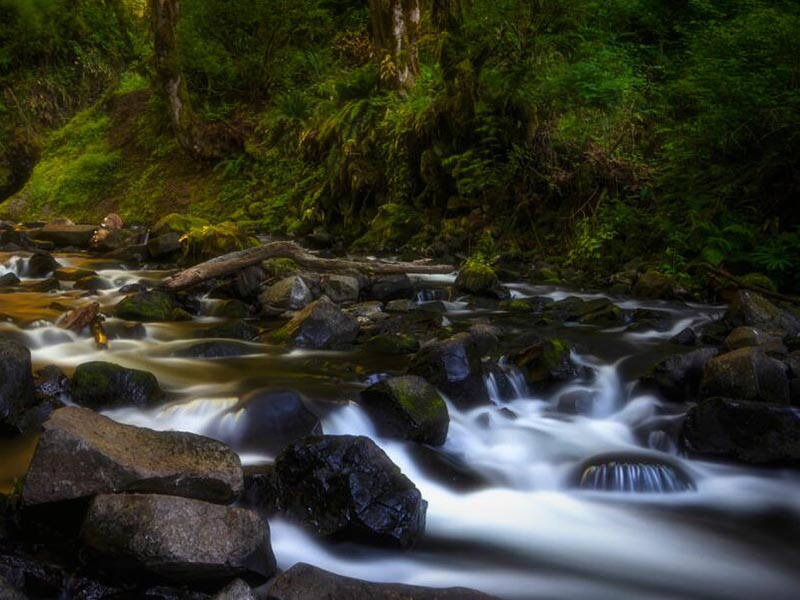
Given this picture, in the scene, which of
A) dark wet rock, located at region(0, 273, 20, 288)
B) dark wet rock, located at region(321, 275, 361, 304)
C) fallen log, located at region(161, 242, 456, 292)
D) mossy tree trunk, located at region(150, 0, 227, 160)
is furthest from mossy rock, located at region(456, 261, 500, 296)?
mossy tree trunk, located at region(150, 0, 227, 160)

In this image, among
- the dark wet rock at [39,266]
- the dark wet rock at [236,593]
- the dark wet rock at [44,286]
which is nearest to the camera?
the dark wet rock at [236,593]

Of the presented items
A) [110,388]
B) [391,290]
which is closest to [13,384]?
[110,388]

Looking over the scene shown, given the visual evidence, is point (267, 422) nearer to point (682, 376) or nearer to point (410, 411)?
point (410, 411)

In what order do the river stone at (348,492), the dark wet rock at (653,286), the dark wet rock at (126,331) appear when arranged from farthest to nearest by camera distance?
the dark wet rock at (653,286)
the dark wet rock at (126,331)
the river stone at (348,492)

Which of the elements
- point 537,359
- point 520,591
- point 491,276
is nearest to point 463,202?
point 491,276

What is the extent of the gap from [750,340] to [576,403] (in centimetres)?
159

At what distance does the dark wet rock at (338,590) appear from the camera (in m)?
2.58

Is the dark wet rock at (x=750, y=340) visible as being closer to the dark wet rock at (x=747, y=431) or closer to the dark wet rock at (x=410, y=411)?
the dark wet rock at (x=747, y=431)

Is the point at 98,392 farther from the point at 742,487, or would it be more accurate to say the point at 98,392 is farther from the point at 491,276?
the point at 491,276

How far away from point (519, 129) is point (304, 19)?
36.0 feet

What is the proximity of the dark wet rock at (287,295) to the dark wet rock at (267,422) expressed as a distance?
3.21 meters

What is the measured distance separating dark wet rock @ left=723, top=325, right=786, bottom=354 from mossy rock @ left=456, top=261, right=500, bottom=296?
3.00 metres

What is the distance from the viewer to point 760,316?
6348 millimetres

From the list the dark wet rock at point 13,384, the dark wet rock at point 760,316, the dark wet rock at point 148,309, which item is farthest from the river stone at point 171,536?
the dark wet rock at point 760,316
